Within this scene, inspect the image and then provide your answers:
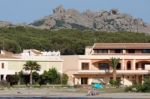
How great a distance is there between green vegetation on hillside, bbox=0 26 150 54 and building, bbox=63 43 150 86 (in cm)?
1681

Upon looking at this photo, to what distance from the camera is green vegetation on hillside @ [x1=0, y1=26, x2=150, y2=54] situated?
329 ft

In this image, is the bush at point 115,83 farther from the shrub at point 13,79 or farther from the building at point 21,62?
the shrub at point 13,79

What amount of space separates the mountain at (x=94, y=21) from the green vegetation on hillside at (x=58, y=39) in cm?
4381

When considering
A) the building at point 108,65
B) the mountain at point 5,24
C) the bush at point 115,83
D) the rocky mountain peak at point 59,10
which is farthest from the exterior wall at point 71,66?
the rocky mountain peak at point 59,10

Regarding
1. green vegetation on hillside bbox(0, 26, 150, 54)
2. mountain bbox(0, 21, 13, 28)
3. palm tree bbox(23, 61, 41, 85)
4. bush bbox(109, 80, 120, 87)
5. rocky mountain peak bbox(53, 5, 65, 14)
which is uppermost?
rocky mountain peak bbox(53, 5, 65, 14)

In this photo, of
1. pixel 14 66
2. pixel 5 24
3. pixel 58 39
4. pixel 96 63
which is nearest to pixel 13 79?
pixel 14 66

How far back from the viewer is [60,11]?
187000mm

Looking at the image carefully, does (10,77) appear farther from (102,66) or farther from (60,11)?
(60,11)

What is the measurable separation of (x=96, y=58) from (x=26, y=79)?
10.8 m

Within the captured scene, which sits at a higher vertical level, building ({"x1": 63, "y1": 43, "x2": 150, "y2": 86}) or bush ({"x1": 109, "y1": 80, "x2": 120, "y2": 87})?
building ({"x1": 63, "y1": 43, "x2": 150, "y2": 86})

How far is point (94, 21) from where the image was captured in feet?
584

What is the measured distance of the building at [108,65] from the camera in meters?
78.4

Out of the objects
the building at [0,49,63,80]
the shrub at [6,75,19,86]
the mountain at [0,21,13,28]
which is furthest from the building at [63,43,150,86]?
the mountain at [0,21,13,28]

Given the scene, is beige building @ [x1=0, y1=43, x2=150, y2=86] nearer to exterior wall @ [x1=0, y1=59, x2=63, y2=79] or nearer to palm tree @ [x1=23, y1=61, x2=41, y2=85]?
exterior wall @ [x1=0, y1=59, x2=63, y2=79]
